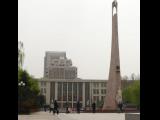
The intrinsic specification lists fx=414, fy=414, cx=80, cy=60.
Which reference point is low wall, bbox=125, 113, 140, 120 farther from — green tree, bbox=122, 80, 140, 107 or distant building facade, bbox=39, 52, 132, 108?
distant building facade, bbox=39, 52, 132, 108

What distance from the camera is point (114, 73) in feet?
116

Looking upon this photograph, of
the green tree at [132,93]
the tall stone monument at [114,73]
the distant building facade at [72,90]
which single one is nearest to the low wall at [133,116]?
the tall stone monument at [114,73]

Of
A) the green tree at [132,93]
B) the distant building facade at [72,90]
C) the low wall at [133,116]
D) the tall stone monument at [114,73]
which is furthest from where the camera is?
the distant building facade at [72,90]

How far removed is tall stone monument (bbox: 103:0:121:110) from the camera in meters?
34.2

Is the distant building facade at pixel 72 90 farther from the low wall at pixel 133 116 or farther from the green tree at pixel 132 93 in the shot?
the low wall at pixel 133 116

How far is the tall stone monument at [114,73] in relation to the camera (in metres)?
34.2

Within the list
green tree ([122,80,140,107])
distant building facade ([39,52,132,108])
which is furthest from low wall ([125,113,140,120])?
distant building facade ([39,52,132,108])

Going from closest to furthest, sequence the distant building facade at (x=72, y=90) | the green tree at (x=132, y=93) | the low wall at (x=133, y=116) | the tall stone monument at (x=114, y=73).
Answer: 1. the low wall at (x=133, y=116)
2. the tall stone monument at (x=114, y=73)
3. the green tree at (x=132, y=93)
4. the distant building facade at (x=72, y=90)

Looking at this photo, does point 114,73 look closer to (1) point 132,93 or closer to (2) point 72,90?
(1) point 132,93

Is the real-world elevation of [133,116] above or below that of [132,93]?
above

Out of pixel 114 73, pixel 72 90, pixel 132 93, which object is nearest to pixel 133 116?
pixel 114 73
